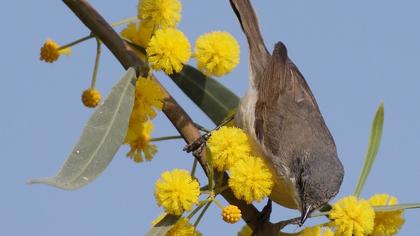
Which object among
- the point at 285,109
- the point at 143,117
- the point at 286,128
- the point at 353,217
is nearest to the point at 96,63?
the point at 143,117

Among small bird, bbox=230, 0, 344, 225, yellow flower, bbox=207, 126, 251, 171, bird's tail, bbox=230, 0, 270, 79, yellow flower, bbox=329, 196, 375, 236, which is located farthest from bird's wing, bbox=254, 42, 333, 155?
yellow flower, bbox=329, 196, 375, 236

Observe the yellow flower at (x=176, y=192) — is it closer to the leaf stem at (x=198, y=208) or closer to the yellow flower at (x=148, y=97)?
the leaf stem at (x=198, y=208)

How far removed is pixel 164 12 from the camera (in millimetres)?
2674

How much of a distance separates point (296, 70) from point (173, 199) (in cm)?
264

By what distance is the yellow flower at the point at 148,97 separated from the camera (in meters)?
2.62

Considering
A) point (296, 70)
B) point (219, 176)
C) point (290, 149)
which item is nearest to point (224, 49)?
point (219, 176)

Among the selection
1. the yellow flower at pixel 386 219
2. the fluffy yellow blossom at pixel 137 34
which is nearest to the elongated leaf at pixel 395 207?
the yellow flower at pixel 386 219

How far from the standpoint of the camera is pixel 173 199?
2305mm

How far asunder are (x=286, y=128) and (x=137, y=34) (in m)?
1.54

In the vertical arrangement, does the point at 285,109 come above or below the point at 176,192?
above

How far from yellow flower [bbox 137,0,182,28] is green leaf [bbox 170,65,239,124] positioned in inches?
25.4

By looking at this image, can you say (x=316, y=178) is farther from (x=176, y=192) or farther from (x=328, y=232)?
(x=176, y=192)

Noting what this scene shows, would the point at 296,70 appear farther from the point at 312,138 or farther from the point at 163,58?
the point at 163,58

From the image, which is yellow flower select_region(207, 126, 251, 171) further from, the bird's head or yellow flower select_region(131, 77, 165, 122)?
the bird's head
